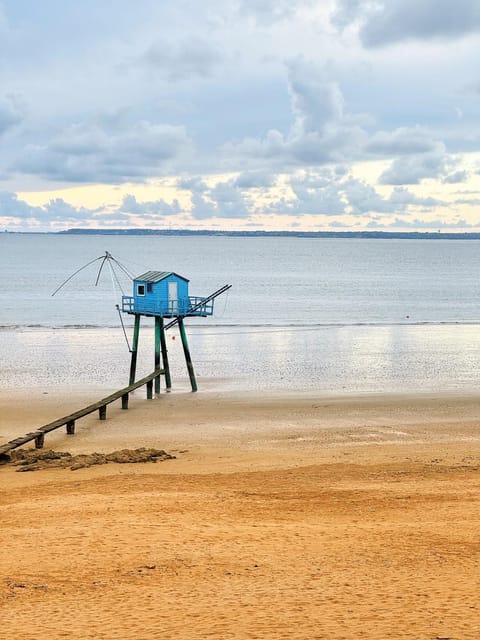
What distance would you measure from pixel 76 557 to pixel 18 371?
84.4 ft

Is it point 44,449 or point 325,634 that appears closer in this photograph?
point 325,634

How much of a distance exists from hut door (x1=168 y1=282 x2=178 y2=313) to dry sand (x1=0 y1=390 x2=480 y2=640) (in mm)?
10836

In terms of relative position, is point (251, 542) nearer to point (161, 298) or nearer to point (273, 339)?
point (161, 298)

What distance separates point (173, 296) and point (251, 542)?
21337 mm

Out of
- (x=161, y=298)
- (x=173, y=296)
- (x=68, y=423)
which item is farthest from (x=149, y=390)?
(x=68, y=423)

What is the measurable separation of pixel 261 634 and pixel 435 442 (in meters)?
13.8

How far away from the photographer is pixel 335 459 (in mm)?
20000

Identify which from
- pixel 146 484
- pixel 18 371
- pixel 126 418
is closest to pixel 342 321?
pixel 18 371

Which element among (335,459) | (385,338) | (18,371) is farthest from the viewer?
(385,338)

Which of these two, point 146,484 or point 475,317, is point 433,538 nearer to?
point 146,484

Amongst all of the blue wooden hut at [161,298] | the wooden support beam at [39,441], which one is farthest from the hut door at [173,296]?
the wooden support beam at [39,441]

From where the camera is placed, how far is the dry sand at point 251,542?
10172 mm

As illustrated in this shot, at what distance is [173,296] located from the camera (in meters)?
33.7

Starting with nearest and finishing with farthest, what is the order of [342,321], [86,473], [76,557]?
[76,557]
[86,473]
[342,321]
